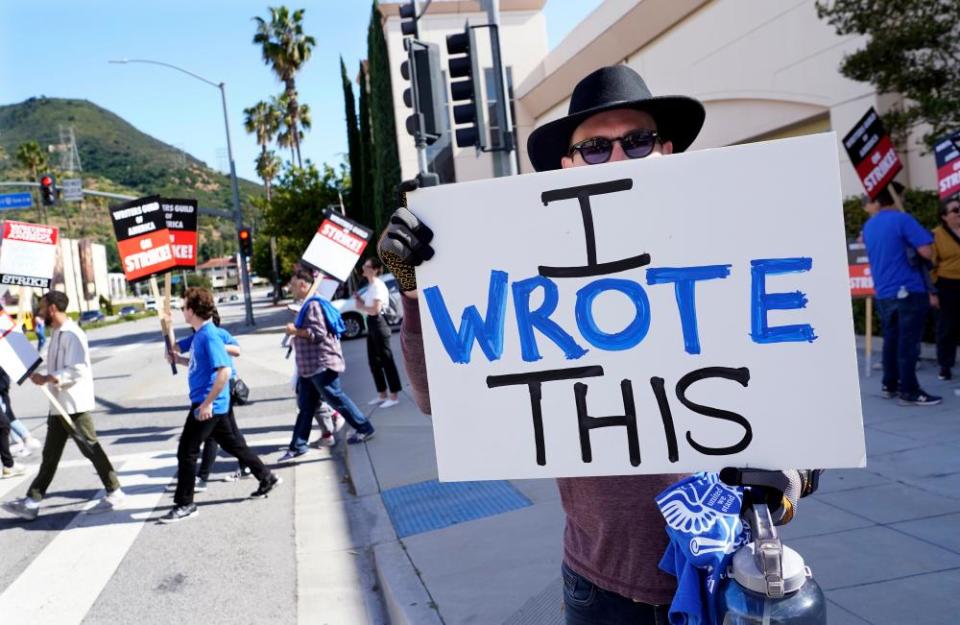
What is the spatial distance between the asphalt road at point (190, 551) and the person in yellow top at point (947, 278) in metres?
5.68

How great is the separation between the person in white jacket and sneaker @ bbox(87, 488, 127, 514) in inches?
0.9

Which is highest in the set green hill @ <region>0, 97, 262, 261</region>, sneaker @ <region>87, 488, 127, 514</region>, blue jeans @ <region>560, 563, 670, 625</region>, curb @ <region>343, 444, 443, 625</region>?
green hill @ <region>0, 97, 262, 261</region>

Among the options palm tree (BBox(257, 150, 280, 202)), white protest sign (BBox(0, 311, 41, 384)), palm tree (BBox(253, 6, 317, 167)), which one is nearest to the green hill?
palm tree (BBox(257, 150, 280, 202))

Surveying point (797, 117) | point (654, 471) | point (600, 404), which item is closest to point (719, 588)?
point (654, 471)

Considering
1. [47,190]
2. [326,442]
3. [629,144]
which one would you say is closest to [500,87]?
[326,442]

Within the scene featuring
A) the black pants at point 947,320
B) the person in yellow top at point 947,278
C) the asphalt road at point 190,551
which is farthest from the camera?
the black pants at point 947,320

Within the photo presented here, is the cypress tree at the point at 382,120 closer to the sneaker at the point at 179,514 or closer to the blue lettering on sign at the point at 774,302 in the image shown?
the sneaker at the point at 179,514

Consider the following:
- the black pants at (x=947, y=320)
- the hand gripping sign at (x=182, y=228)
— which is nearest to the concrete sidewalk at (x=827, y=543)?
the black pants at (x=947, y=320)

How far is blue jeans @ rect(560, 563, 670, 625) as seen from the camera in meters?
1.71

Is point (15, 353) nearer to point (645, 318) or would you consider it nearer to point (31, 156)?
point (645, 318)

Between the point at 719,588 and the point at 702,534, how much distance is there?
101 mm

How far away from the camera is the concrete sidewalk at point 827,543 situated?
3445mm

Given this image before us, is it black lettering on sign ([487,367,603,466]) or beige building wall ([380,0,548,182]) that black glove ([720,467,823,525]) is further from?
beige building wall ([380,0,548,182])

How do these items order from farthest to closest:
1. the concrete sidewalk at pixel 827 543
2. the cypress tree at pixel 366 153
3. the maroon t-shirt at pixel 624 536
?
the cypress tree at pixel 366 153 < the concrete sidewalk at pixel 827 543 < the maroon t-shirt at pixel 624 536
